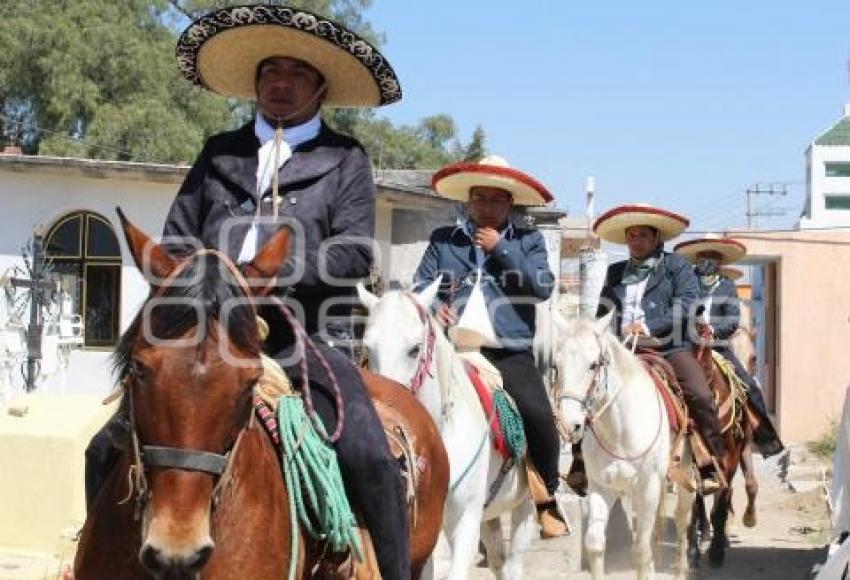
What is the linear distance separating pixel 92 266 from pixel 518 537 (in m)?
11.8

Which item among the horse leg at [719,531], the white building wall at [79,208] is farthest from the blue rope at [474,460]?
the white building wall at [79,208]

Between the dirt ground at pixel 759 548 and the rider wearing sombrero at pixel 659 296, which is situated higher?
the rider wearing sombrero at pixel 659 296

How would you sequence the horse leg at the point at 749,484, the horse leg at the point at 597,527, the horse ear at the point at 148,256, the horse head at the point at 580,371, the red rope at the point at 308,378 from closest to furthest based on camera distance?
the horse ear at the point at 148,256, the red rope at the point at 308,378, the horse head at the point at 580,371, the horse leg at the point at 597,527, the horse leg at the point at 749,484

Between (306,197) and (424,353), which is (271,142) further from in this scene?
(424,353)

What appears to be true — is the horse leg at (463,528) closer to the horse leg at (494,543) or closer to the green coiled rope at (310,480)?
the horse leg at (494,543)

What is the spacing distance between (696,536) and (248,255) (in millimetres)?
8355

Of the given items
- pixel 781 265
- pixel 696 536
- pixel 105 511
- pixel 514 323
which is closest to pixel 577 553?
pixel 696 536

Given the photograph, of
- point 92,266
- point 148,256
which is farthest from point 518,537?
point 92,266

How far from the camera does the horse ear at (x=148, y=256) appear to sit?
3.11 meters

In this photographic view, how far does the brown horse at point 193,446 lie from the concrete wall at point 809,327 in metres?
17.8

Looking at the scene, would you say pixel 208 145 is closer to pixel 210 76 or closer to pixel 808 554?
pixel 210 76

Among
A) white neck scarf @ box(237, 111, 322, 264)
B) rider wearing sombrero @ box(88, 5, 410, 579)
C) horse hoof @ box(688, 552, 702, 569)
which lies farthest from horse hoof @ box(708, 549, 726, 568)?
white neck scarf @ box(237, 111, 322, 264)

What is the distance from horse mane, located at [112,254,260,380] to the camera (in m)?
2.95

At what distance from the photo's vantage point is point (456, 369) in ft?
21.1
